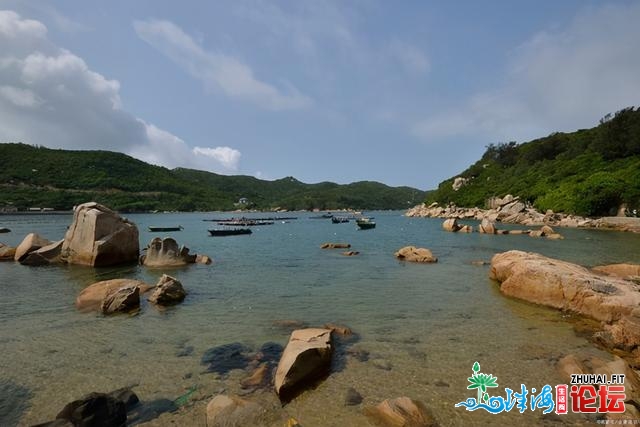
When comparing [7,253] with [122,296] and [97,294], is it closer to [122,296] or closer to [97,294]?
[97,294]

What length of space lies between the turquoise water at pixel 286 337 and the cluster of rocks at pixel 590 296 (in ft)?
2.41

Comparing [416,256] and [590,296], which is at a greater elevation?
[590,296]

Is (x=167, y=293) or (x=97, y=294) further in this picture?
(x=167, y=293)

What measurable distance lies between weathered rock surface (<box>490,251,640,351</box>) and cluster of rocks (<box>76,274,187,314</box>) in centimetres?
1630

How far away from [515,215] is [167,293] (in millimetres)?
82653

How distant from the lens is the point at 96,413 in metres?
6.76

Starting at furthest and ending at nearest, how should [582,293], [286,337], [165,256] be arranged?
1. [165,256]
2. [582,293]
3. [286,337]

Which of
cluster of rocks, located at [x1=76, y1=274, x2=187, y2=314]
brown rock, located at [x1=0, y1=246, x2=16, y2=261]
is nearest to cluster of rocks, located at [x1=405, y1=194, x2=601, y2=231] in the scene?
cluster of rocks, located at [x1=76, y1=274, x2=187, y2=314]

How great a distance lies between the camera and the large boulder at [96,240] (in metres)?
26.6

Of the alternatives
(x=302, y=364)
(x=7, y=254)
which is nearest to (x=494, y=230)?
(x=302, y=364)

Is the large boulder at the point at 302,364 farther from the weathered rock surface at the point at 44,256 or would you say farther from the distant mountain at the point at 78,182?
the distant mountain at the point at 78,182

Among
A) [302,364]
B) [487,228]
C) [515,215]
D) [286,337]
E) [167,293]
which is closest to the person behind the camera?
[302,364]

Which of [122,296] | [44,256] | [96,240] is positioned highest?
[96,240]

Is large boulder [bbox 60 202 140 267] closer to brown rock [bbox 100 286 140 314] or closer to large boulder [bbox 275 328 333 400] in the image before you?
brown rock [bbox 100 286 140 314]
